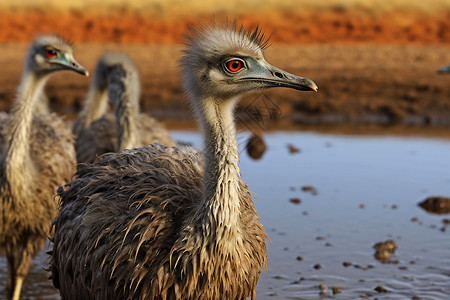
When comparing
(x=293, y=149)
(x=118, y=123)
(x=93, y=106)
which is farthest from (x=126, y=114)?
(x=293, y=149)

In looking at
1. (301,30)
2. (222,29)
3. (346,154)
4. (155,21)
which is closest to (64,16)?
(155,21)

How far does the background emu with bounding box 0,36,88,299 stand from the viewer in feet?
19.8

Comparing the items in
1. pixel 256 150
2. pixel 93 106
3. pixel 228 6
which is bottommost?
pixel 93 106

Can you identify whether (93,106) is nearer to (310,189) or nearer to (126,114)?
(126,114)

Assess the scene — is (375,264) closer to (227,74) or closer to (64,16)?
(227,74)

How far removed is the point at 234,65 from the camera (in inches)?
163

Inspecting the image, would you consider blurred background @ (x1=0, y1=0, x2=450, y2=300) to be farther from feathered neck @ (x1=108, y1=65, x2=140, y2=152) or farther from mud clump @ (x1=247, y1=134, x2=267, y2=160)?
feathered neck @ (x1=108, y1=65, x2=140, y2=152)

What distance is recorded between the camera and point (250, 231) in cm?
445

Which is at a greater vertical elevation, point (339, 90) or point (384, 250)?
point (339, 90)

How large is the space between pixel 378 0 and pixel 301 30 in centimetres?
588

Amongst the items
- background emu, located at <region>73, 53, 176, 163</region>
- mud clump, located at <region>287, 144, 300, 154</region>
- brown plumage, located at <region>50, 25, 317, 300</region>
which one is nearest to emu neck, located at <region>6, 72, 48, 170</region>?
background emu, located at <region>73, 53, 176, 163</region>

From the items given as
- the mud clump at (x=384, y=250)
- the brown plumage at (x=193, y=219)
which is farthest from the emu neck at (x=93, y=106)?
the brown plumage at (x=193, y=219)

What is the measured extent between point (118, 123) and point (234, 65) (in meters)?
3.06

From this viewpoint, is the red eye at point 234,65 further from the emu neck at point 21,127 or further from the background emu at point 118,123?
the background emu at point 118,123
